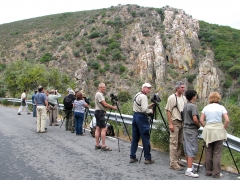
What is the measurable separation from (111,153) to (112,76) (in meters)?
46.0

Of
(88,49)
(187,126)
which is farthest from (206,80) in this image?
(187,126)

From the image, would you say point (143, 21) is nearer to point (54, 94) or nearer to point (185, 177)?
point (54, 94)

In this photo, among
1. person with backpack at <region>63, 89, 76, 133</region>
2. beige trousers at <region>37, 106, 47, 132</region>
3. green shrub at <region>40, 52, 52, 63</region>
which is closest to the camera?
beige trousers at <region>37, 106, 47, 132</region>

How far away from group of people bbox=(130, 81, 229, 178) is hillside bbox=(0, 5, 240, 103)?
37573 millimetres

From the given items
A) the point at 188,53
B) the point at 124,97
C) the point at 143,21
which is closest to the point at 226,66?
the point at 188,53

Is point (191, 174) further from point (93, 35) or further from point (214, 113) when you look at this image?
point (93, 35)

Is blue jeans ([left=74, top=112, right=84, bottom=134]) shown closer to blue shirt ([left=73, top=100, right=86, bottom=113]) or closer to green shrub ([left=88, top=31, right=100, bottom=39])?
blue shirt ([left=73, top=100, right=86, bottom=113])

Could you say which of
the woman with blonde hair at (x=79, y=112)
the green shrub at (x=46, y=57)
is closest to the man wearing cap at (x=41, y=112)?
the woman with blonde hair at (x=79, y=112)

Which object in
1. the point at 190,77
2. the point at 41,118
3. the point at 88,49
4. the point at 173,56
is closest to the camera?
the point at 41,118

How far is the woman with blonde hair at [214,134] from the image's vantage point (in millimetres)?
5555

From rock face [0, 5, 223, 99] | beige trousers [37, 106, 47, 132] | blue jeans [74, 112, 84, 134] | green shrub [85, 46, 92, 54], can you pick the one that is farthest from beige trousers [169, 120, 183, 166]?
green shrub [85, 46, 92, 54]

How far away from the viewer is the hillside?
51.6 meters

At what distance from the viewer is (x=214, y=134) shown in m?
5.58

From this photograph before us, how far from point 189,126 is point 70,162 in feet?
9.74
